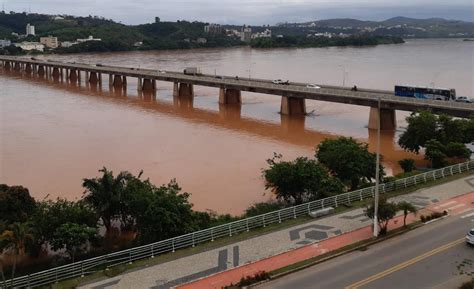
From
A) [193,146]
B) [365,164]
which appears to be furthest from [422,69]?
[365,164]

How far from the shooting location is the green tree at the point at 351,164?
24.9 meters

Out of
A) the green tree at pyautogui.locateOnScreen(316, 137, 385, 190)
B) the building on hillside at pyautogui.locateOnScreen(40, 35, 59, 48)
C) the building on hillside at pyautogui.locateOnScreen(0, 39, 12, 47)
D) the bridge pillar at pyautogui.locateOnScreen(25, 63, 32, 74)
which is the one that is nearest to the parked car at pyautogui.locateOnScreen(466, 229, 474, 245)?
the green tree at pyautogui.locateOnScreen(316, 137, 385, 190)

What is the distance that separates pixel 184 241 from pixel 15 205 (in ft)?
24.4

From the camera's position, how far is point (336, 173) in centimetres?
2566

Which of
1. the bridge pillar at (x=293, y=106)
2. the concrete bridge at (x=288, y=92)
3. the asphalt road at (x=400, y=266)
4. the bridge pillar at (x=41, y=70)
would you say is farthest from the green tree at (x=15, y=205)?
the bridge pillar at (x=41, y=70)

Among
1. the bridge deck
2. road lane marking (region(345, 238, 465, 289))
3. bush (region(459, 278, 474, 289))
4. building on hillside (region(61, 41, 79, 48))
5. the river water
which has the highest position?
building on hillside (region(61, 41, 79, 48))

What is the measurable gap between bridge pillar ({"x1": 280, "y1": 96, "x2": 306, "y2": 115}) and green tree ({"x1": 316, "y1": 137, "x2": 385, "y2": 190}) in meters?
Result: 27.1

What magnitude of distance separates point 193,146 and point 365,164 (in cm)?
1783

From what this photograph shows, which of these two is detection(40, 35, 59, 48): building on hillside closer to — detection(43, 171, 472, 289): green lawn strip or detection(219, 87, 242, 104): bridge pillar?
detection(219, 87, 242, 104): bridge pillar

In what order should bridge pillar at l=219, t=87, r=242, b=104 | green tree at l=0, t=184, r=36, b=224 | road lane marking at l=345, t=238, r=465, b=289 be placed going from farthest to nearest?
bridge pillar at l=219, t=87, r=242, b=104 < green tree at l=0, t=184, r=36, b=224 < road lane marking at l=345, t=238, r=465, b=289

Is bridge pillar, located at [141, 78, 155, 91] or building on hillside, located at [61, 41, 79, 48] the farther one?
building on hillside, located at [61, 41, 79, 48]

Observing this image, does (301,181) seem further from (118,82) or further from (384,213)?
(118,82)

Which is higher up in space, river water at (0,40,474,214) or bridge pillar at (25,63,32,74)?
bridge pillar at (25,63,32,74)

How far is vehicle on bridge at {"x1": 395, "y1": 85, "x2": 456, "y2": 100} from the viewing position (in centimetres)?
4681
